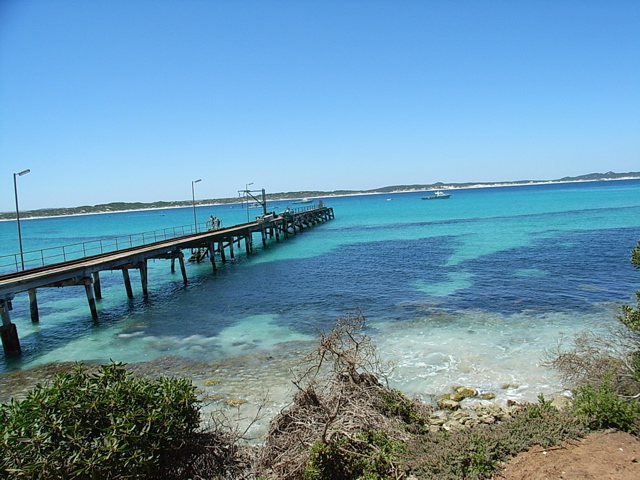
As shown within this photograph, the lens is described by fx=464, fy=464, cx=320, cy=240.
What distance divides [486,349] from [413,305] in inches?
258

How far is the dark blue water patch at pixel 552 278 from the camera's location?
2134cm

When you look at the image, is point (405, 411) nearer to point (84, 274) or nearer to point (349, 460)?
point (349, 460)

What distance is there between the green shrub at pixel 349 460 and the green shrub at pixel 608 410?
3902mm

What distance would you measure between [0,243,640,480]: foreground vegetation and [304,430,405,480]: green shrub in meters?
0.02

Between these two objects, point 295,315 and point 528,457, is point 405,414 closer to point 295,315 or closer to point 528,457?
point 528,457

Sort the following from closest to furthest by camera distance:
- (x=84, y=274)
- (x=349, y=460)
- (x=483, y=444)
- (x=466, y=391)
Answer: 1. (x=349, y=460)
2. (x=483, y=444)
3. (x=466, y=391)
4. (x=84, y=274)

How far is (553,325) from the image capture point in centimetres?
1798

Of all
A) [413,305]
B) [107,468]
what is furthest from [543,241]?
[107,468]

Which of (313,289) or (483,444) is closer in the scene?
(483,444)

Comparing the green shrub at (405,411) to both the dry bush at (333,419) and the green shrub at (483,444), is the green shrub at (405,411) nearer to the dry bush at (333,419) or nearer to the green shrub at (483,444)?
the dry bush at (333,419)

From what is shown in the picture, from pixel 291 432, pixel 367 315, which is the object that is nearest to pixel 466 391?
pixel 291 432

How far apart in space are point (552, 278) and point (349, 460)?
22.2 metres

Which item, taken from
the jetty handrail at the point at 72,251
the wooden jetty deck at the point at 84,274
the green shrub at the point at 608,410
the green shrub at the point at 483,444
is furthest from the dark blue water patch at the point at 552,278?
the jetty handrail at the point at 72,251

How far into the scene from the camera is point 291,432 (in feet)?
Answer: 29.4
